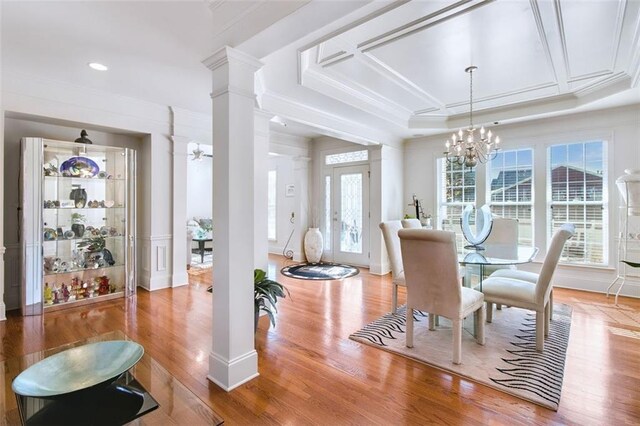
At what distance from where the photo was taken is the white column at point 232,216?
82.3 inches

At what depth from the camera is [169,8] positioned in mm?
2164

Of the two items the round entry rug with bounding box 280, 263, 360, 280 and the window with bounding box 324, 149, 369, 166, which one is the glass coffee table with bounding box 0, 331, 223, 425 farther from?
the window with bounding box 324, 149, 369, 166

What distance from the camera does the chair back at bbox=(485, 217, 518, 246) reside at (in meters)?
4.03

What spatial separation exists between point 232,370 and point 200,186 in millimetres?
8009

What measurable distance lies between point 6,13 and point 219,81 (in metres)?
1.63

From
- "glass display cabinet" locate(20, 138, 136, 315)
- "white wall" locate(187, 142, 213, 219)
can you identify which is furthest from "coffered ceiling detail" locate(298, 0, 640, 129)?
"white wall" locate(187, 142, 213, 219)

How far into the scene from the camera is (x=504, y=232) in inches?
161

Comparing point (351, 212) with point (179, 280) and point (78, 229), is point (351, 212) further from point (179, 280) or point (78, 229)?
point (78, 229)

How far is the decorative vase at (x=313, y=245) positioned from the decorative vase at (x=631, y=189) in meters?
4.78

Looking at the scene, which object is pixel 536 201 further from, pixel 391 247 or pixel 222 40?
pixel 222 40

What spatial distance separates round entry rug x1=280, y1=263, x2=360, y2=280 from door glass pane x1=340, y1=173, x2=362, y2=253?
0.48 m

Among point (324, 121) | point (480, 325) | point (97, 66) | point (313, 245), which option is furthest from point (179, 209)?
point (480, 325)

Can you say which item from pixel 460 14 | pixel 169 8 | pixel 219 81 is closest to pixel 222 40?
pixel 219 81

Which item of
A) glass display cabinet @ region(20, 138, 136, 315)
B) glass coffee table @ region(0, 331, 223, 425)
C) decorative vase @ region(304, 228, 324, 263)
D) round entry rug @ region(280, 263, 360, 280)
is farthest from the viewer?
decorative vase @ region(304, 228, 324, 263)
